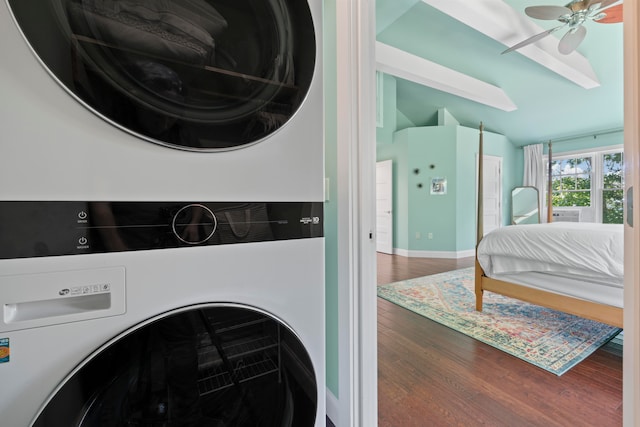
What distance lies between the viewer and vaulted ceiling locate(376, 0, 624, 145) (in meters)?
2.88

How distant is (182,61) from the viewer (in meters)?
0.55

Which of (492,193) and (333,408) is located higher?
(492,193)

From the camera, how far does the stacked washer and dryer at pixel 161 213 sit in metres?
0.46

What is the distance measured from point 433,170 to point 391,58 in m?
2.34

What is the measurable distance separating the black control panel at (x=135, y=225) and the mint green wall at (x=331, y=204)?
42 cm

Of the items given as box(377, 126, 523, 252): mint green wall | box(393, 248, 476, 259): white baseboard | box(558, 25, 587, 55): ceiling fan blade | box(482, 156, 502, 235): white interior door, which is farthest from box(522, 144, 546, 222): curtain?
box(558, 25, 587, 55): ceiling fan blade

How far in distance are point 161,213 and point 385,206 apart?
5.18 metres

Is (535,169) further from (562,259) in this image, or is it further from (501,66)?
(562,259)

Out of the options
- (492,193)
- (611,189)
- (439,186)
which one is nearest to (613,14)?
(439,186)

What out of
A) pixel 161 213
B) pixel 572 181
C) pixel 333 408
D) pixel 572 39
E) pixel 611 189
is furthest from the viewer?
pixel 572 181

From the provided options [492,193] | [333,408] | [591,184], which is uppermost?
[591,184]

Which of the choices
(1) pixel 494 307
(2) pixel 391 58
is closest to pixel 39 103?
(1) pixel 494 307

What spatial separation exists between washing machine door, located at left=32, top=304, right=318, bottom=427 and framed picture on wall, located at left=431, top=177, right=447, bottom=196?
16.0 feet

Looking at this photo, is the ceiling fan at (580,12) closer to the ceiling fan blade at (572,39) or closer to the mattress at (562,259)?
the ceiling fan blade at (572,39)
